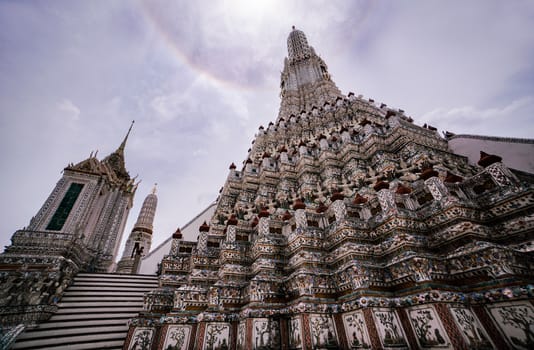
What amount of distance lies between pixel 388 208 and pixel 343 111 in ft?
44.9

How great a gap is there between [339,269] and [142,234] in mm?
26432

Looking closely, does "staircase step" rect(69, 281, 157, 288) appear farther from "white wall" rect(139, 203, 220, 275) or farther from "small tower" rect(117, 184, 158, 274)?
"small tower" rect(117, 184, 158, 274)

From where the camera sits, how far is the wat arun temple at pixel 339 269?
14.7 ft

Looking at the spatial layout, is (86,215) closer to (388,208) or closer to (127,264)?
(127,264)

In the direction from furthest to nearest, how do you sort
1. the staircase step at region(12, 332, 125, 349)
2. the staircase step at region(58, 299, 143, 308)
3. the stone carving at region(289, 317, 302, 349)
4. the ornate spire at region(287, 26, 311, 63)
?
the ornate spire at region(287, 26, 311, 63)
the staircase step at region(58, 299, 143, 308)
the staircase step at region(12, 332, 125, 349)
the stone carving at region(289, 317, 302, 349)

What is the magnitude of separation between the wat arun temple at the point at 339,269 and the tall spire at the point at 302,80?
12423 mm

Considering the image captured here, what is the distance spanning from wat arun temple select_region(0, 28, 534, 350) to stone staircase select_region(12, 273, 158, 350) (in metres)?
0.06

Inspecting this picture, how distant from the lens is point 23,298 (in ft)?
31.6

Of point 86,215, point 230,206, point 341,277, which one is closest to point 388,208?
point 341,277

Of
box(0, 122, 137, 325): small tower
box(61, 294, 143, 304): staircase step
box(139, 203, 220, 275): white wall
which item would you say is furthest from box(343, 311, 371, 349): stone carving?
box(139, 203, 220, 275): white wall

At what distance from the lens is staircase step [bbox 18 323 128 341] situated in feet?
25.1

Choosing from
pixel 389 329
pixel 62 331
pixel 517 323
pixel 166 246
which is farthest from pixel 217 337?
pixel 166 246

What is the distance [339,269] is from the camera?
6160mm

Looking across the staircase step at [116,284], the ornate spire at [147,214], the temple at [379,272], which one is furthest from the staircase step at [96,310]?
the ornate spire at [147,214]
